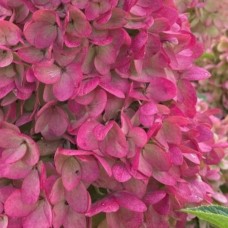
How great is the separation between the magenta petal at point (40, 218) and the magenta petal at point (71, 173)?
0.15 feet

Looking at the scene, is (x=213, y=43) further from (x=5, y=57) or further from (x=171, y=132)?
(x=5, y=57)

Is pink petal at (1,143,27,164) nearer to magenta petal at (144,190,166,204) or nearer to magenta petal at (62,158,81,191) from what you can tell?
magenta petal at (62,158,81,191)

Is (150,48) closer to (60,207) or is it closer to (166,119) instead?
(166,119)

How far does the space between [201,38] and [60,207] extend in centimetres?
100

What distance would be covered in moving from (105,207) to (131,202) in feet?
0.13

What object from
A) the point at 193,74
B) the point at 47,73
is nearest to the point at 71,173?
the point at 47,73

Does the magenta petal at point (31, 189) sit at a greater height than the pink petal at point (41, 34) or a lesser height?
lesser

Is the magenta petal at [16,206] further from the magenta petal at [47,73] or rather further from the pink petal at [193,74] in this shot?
the pink petal at [193,74]

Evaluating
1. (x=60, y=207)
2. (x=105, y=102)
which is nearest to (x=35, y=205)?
(x=60, y=207)

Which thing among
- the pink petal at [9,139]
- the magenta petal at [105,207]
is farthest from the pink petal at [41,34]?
A: the magenta petal at [105,207]

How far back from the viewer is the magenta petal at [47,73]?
3.00ft

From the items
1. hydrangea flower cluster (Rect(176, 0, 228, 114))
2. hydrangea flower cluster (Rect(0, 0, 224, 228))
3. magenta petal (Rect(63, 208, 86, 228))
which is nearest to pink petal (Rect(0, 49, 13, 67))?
hydrangea flower cluster (Rect(0, 0, 224, 228))

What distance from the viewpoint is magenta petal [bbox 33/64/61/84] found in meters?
0.92

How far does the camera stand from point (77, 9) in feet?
3.01
